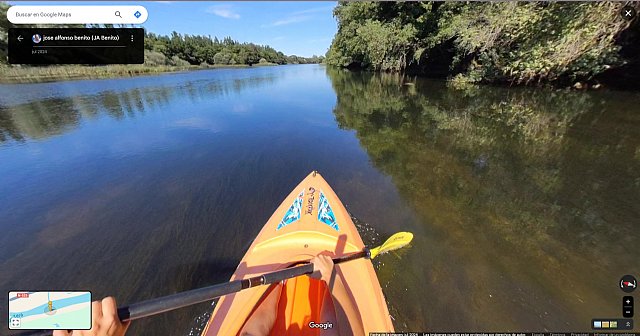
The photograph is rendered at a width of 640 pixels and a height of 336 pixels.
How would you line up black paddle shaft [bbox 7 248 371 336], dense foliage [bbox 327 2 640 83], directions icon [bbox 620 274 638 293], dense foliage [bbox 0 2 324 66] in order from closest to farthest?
black paddle shaft [bbox 7 248 371 336] < directions icon [bbox 620 274 638 293] < dense foliage [bbox 327 2 640 83] < dense foliage [bbox 0 2 324 66]

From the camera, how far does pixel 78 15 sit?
3805mm

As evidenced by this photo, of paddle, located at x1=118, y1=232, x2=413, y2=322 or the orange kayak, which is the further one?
the orange kayak

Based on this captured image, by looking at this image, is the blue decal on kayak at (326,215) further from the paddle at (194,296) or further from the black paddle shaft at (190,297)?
the black paddle shaft at (190,297)

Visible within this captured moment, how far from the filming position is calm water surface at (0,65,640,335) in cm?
334

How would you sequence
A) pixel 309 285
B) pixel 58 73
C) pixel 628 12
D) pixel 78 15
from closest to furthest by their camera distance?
pixel 309 285, pixel 78 15, pixel 628 12, pixel 58 73

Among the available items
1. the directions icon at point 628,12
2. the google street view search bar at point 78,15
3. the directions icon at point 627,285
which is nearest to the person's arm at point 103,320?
the google street view search bar at point 78,15

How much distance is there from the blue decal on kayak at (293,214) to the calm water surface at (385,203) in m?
1.08

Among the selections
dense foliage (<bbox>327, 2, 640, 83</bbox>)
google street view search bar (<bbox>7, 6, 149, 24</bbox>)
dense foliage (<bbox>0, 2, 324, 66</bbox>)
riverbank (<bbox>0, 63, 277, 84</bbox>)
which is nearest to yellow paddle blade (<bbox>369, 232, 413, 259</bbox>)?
google street view search bar (<bbox>7, 6, 149, 24</bbox>)

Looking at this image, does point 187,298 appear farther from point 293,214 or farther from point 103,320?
point 293,214

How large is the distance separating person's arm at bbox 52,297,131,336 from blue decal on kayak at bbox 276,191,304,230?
233 cm

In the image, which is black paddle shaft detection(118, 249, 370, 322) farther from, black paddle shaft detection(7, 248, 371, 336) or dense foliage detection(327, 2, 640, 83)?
dense foliage detection(327, 2, 640, 83)

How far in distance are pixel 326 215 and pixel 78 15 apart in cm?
476

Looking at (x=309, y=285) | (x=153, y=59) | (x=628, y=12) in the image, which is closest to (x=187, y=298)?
(x=309, y=285)

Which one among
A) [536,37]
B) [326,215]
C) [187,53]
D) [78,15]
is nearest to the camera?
[326,215]
